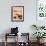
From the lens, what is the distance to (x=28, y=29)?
6.91m

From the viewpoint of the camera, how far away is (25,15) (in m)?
6.86

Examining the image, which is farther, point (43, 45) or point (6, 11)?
point (6, 11)

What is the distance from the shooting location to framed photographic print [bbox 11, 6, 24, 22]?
22.3 feet

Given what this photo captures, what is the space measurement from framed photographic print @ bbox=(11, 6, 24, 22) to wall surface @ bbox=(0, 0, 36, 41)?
0.40ft

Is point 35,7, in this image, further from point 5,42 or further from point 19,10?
point 5,42

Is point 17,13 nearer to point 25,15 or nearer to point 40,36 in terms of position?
point 25,15

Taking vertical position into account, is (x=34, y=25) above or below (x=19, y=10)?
below

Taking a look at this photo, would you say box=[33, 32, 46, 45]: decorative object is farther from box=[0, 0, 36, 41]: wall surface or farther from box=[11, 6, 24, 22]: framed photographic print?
box=[11, 6, 24, 22]: framed photographic print

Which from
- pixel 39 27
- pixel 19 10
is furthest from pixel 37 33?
pixel 19 10

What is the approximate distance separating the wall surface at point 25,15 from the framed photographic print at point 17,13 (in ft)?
0.40

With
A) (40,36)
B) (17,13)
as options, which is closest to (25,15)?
(17,13)

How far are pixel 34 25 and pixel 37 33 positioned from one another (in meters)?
0.36

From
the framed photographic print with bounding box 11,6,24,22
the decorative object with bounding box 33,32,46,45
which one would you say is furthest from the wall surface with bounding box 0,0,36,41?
the decorative object with bounding box 33,32,46,45

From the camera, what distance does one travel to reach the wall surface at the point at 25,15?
22.3 ft
